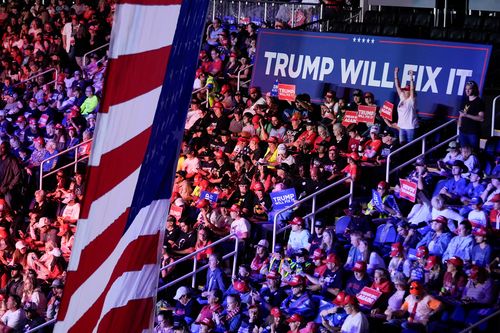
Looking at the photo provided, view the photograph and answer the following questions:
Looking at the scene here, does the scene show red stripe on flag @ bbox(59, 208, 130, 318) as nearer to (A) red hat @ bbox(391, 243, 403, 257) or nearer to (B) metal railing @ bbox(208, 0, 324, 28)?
(A) red hat @ bbox(391, 243, 403, 257)

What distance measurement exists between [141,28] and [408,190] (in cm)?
1171

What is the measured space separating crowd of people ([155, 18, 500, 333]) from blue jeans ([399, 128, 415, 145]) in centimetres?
2

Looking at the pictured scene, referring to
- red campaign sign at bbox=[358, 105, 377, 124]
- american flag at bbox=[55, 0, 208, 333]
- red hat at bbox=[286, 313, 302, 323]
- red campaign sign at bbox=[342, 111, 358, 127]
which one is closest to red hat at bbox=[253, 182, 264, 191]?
red campaign sign at bbox=[342, 111, 358, 127]

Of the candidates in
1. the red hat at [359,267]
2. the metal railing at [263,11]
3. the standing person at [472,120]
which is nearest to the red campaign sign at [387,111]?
the standing person at [472,120]

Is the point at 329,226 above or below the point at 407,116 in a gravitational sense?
below

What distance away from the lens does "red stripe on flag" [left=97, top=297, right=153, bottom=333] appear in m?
1.67

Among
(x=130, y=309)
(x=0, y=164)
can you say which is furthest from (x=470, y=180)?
(x=130, y=309)

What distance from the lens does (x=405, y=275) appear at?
11703mm

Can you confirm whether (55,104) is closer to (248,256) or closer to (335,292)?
(248,256)

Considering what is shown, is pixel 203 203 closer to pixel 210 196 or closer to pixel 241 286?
pixel 210 196

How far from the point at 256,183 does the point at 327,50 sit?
361cm

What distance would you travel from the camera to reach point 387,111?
15.0 metres

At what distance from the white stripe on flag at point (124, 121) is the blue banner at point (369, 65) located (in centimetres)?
1383

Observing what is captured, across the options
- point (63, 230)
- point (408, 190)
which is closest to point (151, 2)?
point (408, 190)
